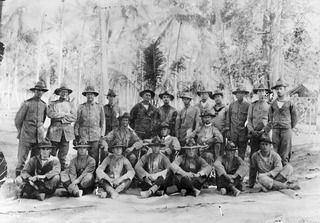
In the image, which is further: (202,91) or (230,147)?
(202,91)

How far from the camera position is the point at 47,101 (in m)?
5.12

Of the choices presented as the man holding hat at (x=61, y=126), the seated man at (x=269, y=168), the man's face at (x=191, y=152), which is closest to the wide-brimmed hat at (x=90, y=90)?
the man holding hat at (x=61, y=126)

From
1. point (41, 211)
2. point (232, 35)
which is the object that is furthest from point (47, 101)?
point (232, 35)

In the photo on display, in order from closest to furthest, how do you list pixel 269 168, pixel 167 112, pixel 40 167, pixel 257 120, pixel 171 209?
pixel 171 209
pixel 40 167
pixel 269 168
pixel 257 120
pixel 167 112

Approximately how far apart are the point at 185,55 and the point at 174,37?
0.29 m

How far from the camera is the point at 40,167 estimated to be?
4715 millimetres

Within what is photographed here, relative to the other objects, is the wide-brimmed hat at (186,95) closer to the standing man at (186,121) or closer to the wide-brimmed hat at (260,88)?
the standing man at (186,121)

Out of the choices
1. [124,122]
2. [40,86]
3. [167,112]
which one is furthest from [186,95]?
[40,86]

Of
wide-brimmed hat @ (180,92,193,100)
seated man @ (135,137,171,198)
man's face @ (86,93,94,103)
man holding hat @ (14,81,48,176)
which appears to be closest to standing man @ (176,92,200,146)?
wide-brimmed hat @ (180,92,193,100)

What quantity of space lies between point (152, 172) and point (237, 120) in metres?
1.30

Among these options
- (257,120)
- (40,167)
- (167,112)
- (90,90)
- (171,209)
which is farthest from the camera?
(167,112)

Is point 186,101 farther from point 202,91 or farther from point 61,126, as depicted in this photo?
point 61,126

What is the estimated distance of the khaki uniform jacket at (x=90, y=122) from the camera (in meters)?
5.02

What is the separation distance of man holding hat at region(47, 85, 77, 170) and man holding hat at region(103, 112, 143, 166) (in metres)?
0.49
